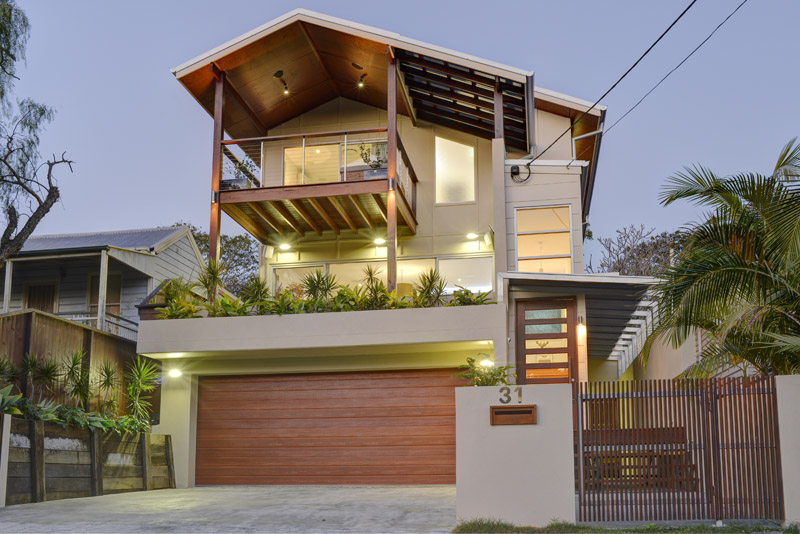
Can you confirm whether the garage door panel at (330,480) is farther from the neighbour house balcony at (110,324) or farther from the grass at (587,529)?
the neighbour house balcony at (110,324)

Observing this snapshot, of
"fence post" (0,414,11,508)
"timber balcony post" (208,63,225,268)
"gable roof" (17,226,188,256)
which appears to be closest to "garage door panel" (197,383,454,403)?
"timber balcony post" (208,63,225,268)

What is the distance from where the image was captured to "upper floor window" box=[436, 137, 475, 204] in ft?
57.2

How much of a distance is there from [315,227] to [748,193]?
34.0 ft

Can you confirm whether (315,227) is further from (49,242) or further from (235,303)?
(49,242)

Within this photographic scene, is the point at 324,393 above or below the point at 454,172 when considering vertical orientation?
below

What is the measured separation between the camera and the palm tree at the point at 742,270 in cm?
816

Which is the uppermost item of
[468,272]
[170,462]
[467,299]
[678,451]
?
[468,272]

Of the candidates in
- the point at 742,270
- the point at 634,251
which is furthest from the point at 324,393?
the point at 634,251

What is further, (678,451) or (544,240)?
(544,240)

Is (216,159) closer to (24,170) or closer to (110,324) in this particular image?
(24,170)

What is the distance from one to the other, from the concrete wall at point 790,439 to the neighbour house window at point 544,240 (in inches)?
280

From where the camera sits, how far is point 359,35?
15711 millimetres

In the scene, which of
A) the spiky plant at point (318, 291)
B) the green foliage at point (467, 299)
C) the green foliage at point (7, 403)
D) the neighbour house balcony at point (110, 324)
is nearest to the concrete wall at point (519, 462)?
the green foliage at point (467, 299)

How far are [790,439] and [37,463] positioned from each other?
9505 millimetres
